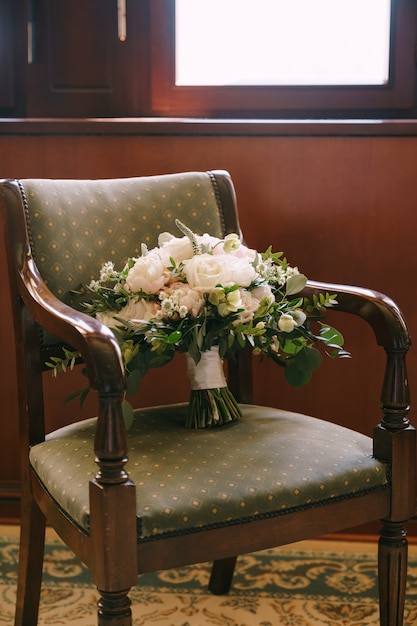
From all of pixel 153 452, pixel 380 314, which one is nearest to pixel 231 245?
pixel 380 314

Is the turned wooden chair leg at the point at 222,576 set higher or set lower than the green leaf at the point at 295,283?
lower

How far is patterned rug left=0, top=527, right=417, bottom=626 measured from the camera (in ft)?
6.66

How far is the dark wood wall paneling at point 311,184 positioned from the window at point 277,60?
8.5 inches

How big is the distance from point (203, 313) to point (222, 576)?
916 mm

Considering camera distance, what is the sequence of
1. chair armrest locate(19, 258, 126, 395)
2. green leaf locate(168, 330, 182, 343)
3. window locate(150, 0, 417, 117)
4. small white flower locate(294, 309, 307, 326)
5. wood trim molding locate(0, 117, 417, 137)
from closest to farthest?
chair armrest locate(19, 258, 126, 395) < green leaf locate(168, 330, 182, 343) < small white flower locate(294, 309, 307, 326) < wood trim molding locate(0, 117, 417, 137) < window locate(150, 0, 417, 117)

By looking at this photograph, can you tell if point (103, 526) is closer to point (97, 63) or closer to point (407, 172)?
point (407, 172)

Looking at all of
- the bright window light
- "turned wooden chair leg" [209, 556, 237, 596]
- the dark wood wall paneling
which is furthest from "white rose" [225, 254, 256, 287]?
the bright window light

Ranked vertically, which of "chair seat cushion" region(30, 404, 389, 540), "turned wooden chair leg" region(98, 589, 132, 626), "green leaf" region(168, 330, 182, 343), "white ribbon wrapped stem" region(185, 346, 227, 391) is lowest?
"turned wooden chair leg" region(98, 589, 132, 626)

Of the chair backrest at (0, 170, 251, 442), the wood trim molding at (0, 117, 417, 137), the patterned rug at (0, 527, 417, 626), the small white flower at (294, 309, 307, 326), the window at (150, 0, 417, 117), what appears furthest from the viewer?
the window at (150, 0, 417, 117)

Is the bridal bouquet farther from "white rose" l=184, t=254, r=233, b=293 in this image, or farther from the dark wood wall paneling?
the dark wood wall paneling

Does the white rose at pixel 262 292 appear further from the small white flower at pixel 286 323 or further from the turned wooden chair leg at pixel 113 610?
the turned wooden chair leg at pixel 113 610

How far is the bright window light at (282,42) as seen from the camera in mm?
2432

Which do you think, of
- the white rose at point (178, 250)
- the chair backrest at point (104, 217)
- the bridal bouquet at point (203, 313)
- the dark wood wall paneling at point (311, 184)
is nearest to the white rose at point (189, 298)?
the bridal bouquet at point (203, 313)

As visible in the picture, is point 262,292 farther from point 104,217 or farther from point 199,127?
point 199,127
